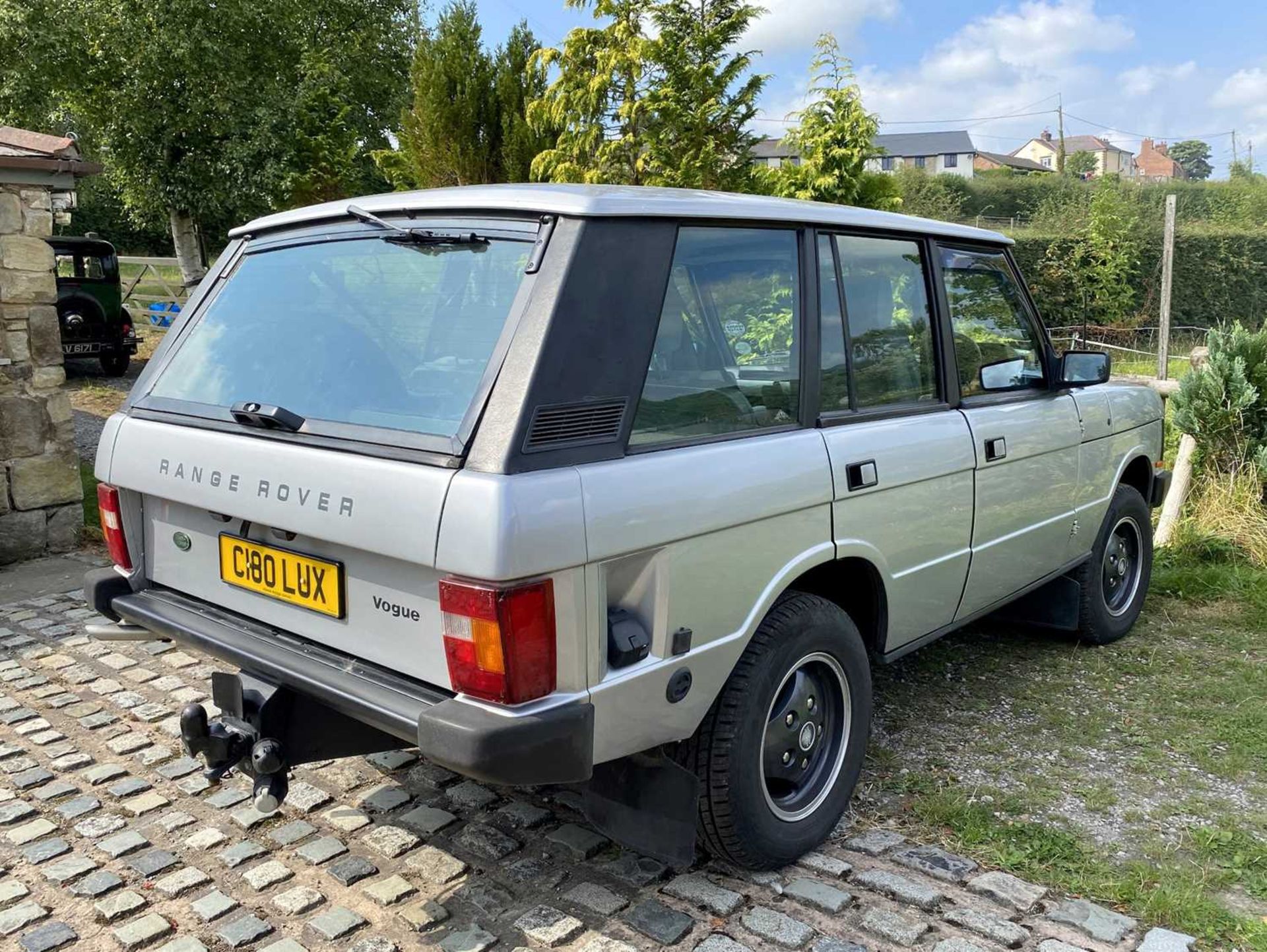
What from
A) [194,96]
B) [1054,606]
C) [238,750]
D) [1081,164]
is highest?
[1081,164]

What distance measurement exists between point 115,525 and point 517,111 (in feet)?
40.6

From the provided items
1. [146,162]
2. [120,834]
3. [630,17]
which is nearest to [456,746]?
[120,834]

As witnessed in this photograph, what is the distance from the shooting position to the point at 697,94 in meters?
11.1

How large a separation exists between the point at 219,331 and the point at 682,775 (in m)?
1.93

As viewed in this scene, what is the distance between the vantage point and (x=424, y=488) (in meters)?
2.26

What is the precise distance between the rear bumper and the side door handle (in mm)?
1176

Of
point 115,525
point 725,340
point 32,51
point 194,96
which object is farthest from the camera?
point 194,96

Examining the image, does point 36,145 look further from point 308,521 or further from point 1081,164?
point 1081,164

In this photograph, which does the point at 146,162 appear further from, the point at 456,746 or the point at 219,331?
the point at 456,746

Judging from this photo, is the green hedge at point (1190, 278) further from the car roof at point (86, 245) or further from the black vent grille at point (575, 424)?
the black vent grille at point (575, 424)

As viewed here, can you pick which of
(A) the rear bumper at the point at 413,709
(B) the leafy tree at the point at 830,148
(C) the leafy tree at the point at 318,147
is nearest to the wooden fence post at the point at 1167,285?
(B) the leafy tree at the point at 830,148

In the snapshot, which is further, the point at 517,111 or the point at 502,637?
the point at 517,111

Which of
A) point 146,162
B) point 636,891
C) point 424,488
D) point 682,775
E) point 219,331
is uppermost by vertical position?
point 146,162

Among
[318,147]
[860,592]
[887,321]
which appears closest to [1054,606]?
[860,592]
